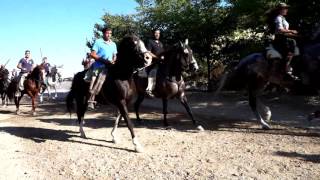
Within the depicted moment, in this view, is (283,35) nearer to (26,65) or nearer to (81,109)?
(81,109)

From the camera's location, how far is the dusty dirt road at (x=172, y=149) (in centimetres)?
868

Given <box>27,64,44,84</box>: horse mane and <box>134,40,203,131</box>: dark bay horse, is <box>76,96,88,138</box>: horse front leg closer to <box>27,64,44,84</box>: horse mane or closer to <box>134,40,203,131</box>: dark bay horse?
<box>134,40,203,131</box>: dark bay horse

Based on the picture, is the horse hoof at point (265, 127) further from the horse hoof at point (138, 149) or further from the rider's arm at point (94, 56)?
the rider's arm at point (94, 56)

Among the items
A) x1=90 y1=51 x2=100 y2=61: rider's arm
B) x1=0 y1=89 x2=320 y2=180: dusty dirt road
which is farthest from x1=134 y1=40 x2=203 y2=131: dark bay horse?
x1=90 y1=51 x2=100 y2=61: rider's arm

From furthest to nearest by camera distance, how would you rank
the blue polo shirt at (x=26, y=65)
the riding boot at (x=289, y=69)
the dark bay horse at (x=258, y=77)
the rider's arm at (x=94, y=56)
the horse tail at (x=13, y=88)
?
the horse tail at (x=13, y=88) → the blue polo shirt at (x=26, y=65) → the dark bay horse at (x=258, y=77) → the riding boot at (x=289, y=69) → the rider's arm at (x=94, y=56)

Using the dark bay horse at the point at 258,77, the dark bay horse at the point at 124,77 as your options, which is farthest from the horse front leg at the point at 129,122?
the dark bay horse at the point at 258,77

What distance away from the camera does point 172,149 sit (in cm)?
1052

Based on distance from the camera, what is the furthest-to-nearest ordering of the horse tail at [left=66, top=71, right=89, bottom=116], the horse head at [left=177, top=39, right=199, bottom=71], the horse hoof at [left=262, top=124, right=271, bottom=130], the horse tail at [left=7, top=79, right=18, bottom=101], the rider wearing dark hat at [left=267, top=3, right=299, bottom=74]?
the horse tail at [left=7, top=79, right=18, bottom=101] < the horse head at [left=177, top=39, right=199, bottom=71] < the horse tail at [left=66, top=71, right=89, bottom=116] < the horse hoof at [left=262, top=124, right=271, bottom=130] < the rider wearing dark hat at [left=267, top=3, right=299, bottom=74]

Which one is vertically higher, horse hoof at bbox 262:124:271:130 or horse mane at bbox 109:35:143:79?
horse mane at bbox 109:35:143:79

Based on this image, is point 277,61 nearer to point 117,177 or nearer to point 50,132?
point 117,177

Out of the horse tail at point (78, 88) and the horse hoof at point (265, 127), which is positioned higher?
the horse tail at point (78, 88)

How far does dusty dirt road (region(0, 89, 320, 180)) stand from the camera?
28.5 feet

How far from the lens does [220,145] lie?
10672 millimetres

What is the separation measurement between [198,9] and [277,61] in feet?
43.9
